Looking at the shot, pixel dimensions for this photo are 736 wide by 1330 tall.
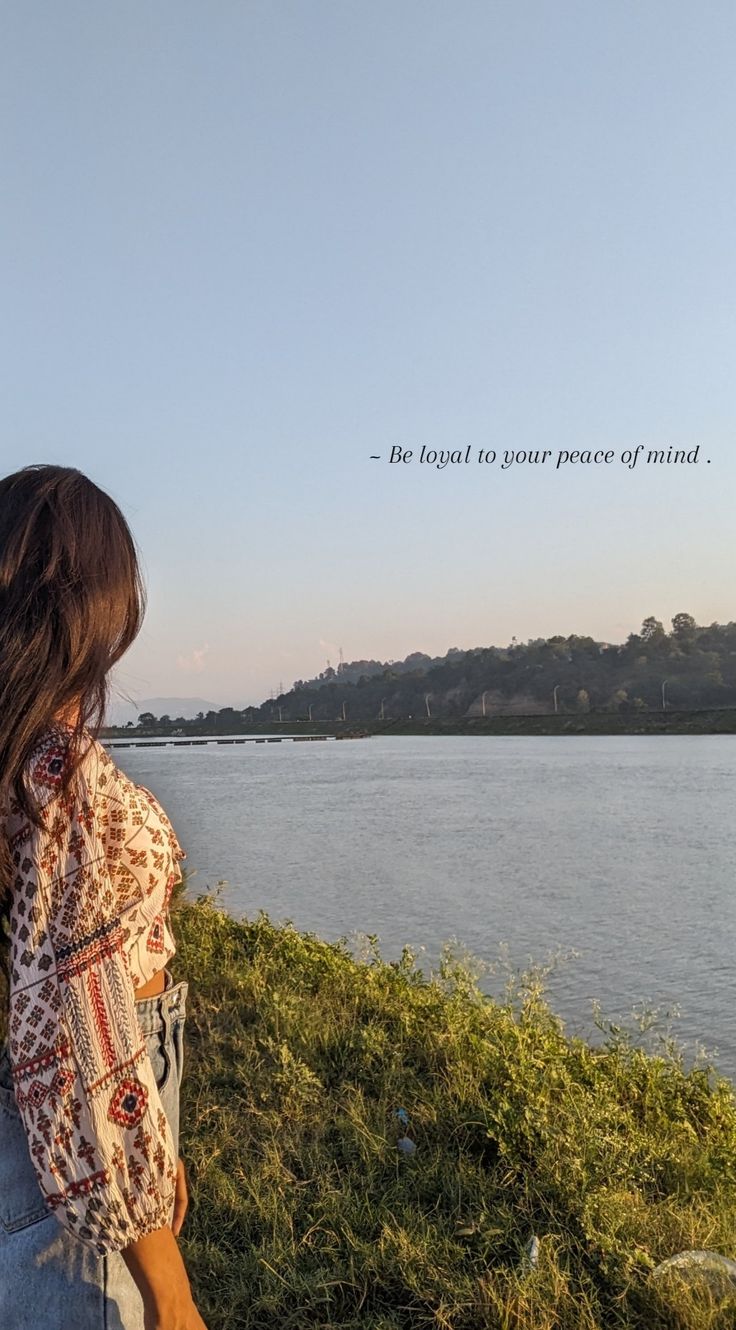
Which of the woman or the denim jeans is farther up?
the woman

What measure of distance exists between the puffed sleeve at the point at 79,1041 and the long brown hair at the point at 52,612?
4 centimetres

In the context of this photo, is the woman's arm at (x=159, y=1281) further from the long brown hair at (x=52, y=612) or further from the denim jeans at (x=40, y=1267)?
the long brown hair at (x=52, y=612)

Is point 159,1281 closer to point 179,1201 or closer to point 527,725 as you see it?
point 179,1201

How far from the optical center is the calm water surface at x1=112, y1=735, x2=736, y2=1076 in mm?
7840

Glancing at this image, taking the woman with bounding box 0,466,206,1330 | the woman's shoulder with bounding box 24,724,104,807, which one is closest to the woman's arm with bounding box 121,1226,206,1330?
the woman with bounding box 0,466,206,1330

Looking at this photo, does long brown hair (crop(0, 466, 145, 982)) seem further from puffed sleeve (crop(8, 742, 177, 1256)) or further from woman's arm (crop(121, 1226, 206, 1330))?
woman's arm (crop(121, 1226, 206, 1330))

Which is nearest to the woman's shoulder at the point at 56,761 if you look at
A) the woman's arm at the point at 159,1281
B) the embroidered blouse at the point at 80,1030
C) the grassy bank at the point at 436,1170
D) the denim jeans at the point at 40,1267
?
the embroidered blouse at the point at 80,1030

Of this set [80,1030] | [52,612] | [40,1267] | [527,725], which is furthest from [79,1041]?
[527,725]

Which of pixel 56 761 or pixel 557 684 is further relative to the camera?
pixel 557 684

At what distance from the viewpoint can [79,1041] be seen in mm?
1272

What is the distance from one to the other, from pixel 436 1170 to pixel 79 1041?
2305 millimetres

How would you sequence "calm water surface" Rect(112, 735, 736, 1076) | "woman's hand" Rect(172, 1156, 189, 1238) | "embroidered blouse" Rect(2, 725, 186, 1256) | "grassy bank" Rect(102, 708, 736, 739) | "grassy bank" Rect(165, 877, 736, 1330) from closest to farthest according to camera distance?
"embroidered blouse" Rect(2, 725, 186, 1256) → "woman's hand" Rect(172, 1156, 189, 1238) → "grassy bank" Rect(165, 877, 736, 1330) → "calm water surface" Rect(112, 735, 736, 1076) → "grassy bank" Rect(102, 708, 736, 739)

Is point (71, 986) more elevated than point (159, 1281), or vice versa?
point (71, 986)

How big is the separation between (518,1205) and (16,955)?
88.9 inches
